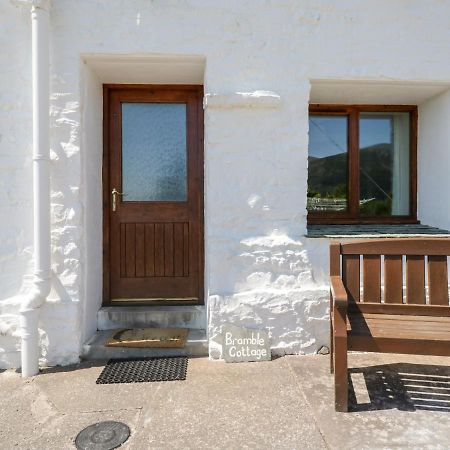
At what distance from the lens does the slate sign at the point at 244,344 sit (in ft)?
9.92

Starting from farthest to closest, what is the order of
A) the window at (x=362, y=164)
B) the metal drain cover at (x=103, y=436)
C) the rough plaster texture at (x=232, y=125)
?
the window at (x=362, y=164) → the rough plaster texture at (x=232, y=125) → the metal drain cover at (x=103, y=436)

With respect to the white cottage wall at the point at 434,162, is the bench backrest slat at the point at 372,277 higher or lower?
lower

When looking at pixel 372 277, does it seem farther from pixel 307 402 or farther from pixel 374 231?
pixel 307 402

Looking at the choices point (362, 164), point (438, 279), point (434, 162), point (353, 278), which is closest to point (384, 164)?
point (362, 164)

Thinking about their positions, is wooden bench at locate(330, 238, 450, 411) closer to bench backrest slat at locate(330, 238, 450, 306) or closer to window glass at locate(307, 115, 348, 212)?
bench backrest slat at locate(330, 238, 450, 306)

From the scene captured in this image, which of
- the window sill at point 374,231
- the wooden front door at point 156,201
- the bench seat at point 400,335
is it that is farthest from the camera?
the wooden front door at point 156,201

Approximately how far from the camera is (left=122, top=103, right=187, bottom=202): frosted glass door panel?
3.63 meters

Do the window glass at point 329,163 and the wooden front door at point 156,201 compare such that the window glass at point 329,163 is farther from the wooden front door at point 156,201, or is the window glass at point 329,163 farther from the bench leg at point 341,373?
the bench leg at point 341,373

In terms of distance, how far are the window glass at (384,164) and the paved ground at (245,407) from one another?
161 cm

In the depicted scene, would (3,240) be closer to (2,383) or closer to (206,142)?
(2,383)

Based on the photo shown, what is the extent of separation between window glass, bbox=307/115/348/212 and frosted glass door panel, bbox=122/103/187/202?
4.53ft

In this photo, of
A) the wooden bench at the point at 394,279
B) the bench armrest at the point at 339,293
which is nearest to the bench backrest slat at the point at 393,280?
the wooden bench at the point at 394,279

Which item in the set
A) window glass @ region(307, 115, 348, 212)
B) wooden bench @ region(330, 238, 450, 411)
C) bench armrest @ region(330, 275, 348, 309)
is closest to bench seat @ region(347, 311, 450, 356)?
wooden bench @ region(330, 238, 450, 411)

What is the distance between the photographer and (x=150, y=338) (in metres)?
3.21
